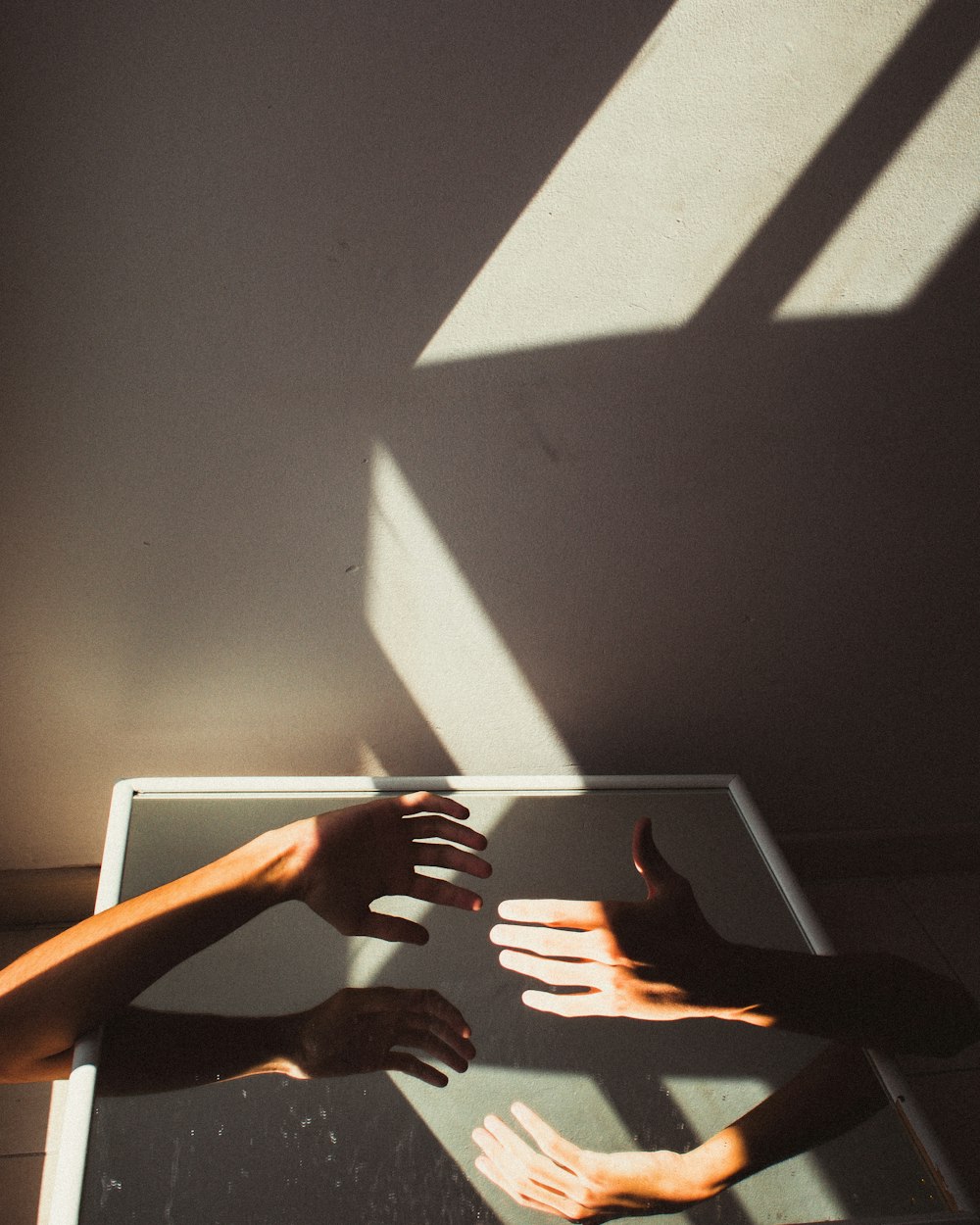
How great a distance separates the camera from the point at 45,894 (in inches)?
57.9

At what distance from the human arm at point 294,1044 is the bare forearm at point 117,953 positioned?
0.04m

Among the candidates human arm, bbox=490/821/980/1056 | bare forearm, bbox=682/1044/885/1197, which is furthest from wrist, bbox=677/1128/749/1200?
human arm, bbox=490/821/980/1056

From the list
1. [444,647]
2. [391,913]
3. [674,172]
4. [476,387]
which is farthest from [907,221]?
[391,913]

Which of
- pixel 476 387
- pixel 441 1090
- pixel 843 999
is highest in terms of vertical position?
pixel 476 387

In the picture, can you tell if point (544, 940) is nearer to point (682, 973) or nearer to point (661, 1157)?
point (682, 973)

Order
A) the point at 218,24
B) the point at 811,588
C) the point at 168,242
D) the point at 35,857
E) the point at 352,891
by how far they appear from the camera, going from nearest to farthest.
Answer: the point at 218,24
the point at 168,242
the point at 352,891
the point at 811,588
the point at 35,857

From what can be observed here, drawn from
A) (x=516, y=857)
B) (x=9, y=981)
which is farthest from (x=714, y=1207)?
(x=9, y=981)

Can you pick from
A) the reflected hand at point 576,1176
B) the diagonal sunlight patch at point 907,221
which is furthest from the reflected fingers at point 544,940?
the diagonal sunlight patch at point 907,221

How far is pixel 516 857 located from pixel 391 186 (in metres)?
0.89

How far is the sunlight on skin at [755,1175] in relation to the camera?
92cm

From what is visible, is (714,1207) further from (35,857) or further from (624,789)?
(35,857)

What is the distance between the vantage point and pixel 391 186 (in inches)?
37.9

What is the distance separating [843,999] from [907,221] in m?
1.00

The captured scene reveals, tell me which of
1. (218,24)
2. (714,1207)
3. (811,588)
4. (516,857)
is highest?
(218,24)
